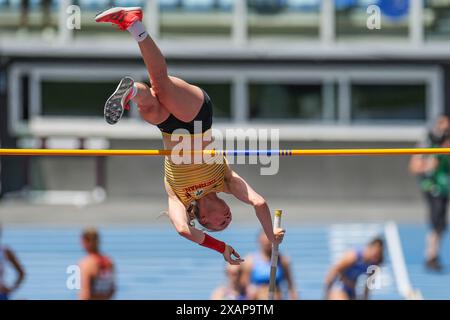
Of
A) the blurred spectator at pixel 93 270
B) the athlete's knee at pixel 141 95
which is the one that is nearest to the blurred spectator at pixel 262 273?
the blurred spectator at pixel 93 270

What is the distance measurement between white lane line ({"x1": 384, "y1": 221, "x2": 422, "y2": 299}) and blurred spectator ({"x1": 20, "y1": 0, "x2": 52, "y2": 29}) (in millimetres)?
6630

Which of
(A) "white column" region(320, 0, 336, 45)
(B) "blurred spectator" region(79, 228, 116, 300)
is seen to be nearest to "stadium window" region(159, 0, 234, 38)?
(A) "white column" region(320, 0, 336, 45)

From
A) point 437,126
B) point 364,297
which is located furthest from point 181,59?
point 364,297

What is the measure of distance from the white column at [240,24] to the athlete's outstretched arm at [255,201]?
9772 millimetres

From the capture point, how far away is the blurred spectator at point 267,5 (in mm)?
17422

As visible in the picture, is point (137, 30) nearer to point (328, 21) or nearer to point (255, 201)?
point (255, 201)

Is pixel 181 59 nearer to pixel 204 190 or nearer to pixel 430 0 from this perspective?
pixel 430 0

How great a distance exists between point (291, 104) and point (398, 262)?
→ 16.3 feet

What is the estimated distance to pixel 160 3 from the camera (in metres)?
17.5

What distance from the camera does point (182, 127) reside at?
774cm

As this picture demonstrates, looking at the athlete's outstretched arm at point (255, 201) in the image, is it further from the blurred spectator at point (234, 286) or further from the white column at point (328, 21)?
the white column at point (328, 21)

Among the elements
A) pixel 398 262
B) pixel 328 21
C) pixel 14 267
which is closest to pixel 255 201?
pixel 14 267

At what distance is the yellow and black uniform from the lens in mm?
7758

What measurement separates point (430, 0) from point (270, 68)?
287 centimetres
